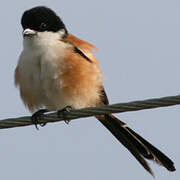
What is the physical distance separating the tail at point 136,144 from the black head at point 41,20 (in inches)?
49.7

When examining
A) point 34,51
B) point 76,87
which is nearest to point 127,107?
point 76,87

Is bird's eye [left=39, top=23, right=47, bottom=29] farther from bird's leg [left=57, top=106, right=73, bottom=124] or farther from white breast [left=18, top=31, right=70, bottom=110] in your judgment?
bird's leg [left=57, top=106, right=73, bottom=124]

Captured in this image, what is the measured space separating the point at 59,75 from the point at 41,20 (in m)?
0.83

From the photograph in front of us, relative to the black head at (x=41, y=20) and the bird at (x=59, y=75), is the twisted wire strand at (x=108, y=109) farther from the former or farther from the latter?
the black head at (x=41, y=20)

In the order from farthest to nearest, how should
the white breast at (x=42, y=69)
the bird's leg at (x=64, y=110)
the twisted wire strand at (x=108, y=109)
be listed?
the white breast at (x=42, y=69), the bird's leg at (x=64, y=110), the twisted wire strand at (x=108, y=109)

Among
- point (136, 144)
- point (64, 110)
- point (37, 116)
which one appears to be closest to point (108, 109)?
point (64, 110)

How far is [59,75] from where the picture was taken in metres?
6.30

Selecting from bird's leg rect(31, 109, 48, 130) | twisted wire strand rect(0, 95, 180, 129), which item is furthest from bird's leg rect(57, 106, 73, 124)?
twisted wire strand rect(0, 95, 180, 129)

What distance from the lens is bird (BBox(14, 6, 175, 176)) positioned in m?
6.34

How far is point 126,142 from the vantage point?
6852 millimetres

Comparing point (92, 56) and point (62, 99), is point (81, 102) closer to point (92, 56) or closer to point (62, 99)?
point (62, 99)

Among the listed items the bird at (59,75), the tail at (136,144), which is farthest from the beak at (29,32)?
the tail at (136,144)

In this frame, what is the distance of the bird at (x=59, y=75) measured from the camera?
6336 millimetres

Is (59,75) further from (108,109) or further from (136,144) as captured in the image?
(108,109)
